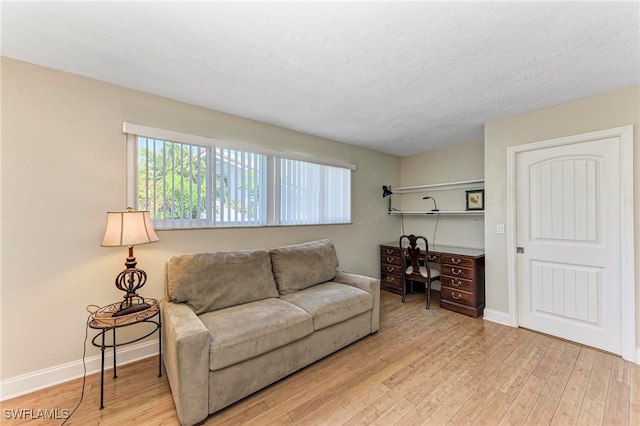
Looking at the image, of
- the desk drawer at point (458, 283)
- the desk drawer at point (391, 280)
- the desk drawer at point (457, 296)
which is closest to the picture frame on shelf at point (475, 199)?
the desk drawer at point (458, 283)

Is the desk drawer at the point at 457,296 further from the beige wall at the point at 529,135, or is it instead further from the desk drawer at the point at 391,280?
the desk drawer at the point at 391,280

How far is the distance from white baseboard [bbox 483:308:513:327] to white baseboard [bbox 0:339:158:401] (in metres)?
3.65

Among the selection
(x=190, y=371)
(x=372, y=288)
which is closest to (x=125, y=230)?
(x=190, y=371)

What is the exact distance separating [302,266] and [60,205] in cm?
212

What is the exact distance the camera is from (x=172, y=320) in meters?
1.77

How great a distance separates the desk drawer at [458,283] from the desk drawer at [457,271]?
0.04m

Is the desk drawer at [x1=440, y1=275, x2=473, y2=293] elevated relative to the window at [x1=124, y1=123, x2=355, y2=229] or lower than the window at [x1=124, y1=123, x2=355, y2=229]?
lower

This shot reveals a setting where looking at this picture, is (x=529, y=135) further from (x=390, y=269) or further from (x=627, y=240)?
(x=390, y=269)

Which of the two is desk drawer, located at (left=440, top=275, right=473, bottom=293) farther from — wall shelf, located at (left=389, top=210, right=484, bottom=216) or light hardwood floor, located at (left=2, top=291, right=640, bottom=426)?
wall shelf, located at (left=389, top=210, right=484, bottom=216)

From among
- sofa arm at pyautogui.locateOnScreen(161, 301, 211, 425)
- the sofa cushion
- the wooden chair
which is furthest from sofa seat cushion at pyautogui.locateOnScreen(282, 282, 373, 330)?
the wooden chair

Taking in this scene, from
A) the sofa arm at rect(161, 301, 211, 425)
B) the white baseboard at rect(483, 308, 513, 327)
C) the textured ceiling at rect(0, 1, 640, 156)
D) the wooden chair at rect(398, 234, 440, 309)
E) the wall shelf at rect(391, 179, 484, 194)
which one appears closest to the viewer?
the textured ceiling at rect(0, 1, 640, 156)

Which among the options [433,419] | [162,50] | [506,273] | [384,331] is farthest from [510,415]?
[162,50]

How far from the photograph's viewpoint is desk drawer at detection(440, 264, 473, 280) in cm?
319

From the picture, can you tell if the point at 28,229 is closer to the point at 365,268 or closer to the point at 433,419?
the point at 433,419
